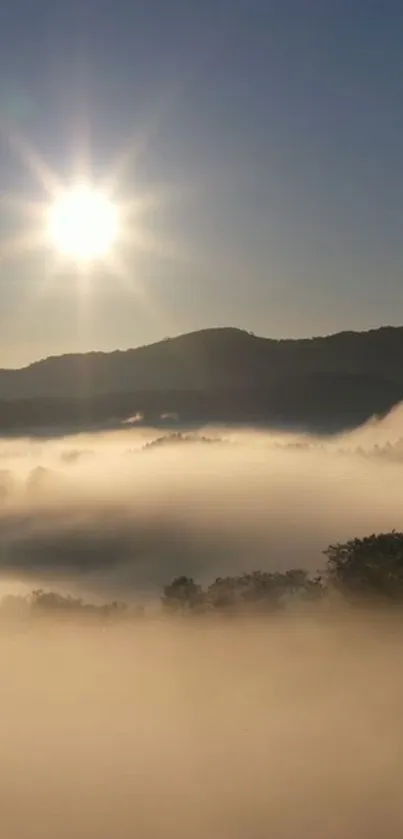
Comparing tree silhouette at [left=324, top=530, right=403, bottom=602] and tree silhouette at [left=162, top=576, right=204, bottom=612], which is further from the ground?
tree silhouette at [left=162, top=576, right=204, bottom=612]

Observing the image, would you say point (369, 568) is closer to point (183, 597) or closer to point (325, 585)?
point (325, 585)

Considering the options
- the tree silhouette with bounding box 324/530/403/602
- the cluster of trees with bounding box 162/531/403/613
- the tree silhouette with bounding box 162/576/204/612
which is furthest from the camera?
the tree silhouette with bounding box 162/576/204/612

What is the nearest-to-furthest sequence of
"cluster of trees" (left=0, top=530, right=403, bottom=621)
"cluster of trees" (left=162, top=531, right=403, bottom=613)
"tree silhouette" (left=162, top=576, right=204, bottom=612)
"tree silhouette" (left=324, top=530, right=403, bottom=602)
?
"tree silhouette" (left=324, top=530, right=403, bottom=602) < "cluster of trees" (left=162, top=531, right=403, bottom=613) < "cluster of trees" (left=0, top=530, right=403, bottom=621) < "tree silhouette" (left=162, top=576, right=204, bottom=612)

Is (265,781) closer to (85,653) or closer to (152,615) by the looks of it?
(85,653)

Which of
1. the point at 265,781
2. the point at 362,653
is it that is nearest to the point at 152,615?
the point at 362,653

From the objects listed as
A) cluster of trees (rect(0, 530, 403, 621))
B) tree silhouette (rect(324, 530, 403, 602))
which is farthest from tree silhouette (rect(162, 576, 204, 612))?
tree silhouette (rect(324, 530, 403, 602))

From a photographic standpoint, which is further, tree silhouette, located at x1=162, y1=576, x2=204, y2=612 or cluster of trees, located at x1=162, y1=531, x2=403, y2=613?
tree silhouette, located at x1=162, y1=576, x2=204, y2=612

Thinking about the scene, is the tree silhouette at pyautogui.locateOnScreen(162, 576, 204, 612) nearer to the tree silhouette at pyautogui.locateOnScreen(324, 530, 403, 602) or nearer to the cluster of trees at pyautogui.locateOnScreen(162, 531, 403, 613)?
the cluster of trees at pyautogui.locateOnScreen(162, 531, 403, 613)

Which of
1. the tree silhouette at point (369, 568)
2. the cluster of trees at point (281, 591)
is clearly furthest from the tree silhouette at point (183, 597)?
the tree silhouette at point (369, 568)
